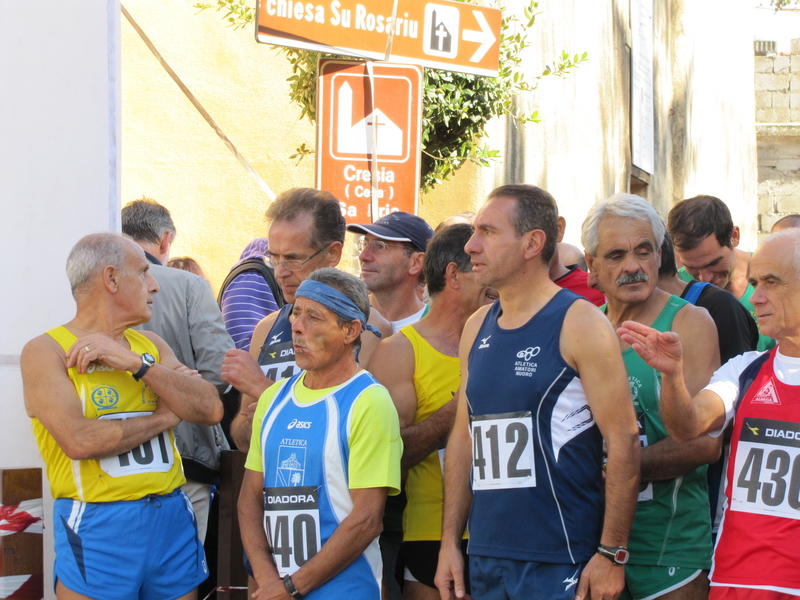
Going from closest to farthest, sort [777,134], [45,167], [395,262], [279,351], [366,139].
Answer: [279,351] < [45,167] < [395,262] < [366,139] < [777,134]

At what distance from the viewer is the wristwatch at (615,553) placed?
2.77 m

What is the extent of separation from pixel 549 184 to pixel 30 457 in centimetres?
717

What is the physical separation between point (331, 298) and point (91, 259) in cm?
97

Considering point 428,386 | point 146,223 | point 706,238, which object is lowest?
point 428,386

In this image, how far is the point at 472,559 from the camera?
297 cm

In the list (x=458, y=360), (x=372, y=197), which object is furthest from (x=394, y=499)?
(x=372, y=197)

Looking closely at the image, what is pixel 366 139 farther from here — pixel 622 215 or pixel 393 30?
pixel 622 215

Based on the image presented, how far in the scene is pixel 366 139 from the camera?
16.1 ft

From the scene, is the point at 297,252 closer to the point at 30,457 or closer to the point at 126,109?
the point at 30,457

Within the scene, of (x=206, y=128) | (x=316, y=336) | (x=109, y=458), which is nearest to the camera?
(x=316, y=336)

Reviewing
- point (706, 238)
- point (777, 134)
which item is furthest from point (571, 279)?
point (777, 134)

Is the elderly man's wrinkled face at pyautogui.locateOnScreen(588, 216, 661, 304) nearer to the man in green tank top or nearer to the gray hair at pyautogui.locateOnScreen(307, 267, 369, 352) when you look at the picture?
the man in green tank top

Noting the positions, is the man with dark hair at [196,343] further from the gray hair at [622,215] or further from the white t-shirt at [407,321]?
the gray hair at [622,215]

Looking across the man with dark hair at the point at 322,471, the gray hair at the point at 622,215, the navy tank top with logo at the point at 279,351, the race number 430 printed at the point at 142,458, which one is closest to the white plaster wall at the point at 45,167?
the race number 430 printed at the point at 142,458
